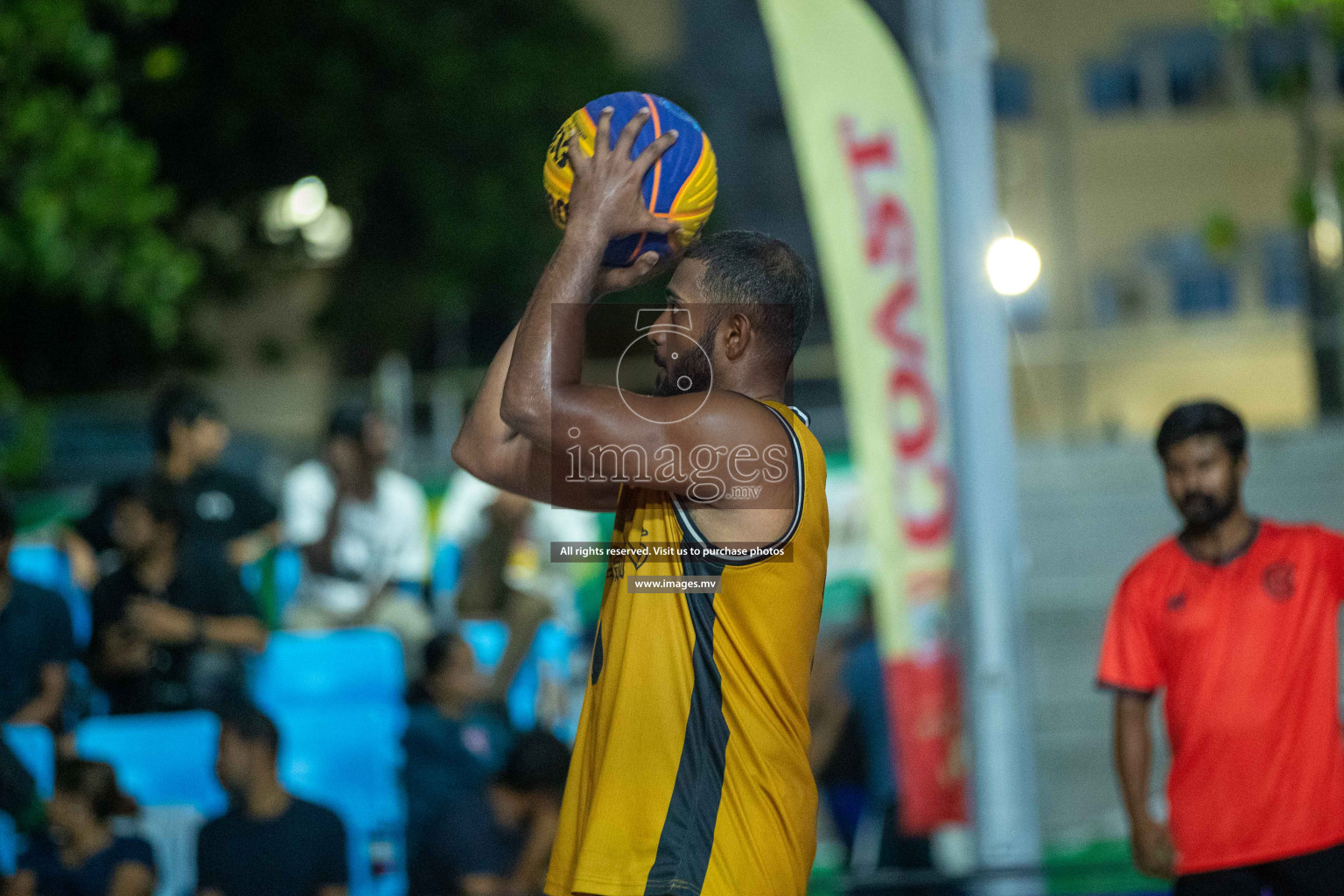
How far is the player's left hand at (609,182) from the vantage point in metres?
2.57

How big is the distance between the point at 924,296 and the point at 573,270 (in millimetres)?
3342

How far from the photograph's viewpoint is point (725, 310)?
2736mm

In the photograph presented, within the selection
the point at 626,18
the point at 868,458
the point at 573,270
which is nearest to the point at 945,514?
the point at 868,458

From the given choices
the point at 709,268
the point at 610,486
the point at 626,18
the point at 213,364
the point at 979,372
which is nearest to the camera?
the point at 709,268

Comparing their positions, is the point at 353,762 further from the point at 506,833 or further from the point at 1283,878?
the point at 1283,878

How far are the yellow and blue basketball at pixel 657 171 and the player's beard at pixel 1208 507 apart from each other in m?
2.02

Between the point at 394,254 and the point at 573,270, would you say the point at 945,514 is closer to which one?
the point at 573,270

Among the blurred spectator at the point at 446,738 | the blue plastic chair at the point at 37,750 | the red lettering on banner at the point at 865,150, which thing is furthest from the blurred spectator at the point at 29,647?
the red lettering on banner at the point at 865,150

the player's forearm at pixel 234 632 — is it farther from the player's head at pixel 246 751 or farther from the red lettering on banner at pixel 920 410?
the red lettering on banner at pixel 920 410

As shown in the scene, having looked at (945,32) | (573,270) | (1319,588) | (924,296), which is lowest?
(1319,588)

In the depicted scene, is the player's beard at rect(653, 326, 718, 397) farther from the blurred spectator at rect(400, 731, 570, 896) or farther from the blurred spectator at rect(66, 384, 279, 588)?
the blurred spectator at rect(66, 384, 279, 588)

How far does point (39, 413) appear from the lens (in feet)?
35.1

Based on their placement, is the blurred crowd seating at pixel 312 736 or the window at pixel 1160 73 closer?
the blurred crowd seating at pixel 312 736

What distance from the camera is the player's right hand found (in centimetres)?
A: 411
